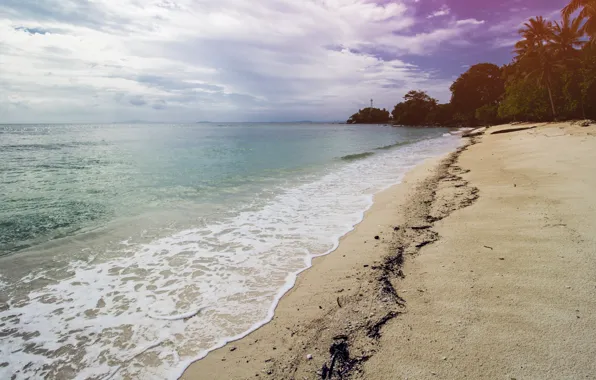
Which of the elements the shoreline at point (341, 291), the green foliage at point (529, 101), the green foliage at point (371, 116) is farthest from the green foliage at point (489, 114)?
the green foliage at point (371, 116)

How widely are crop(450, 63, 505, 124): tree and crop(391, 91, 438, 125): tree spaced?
63.6ft

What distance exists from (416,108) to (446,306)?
116716mm

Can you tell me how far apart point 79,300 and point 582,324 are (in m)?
5.95

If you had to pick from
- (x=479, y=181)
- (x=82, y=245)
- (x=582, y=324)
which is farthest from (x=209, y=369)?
(x=479, y=181)

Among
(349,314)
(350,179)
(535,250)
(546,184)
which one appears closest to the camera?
(349,314)

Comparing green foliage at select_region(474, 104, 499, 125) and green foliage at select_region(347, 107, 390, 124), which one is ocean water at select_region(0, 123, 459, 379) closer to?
green foliage at select_region(474, 104, 499, 125)

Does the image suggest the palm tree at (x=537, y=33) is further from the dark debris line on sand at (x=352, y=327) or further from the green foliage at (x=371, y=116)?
the green foliage at (x=371, y=116)

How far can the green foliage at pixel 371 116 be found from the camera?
162 m

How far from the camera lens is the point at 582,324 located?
8.91 ft

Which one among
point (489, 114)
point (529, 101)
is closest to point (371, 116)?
point (489, 114)

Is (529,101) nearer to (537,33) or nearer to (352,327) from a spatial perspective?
(537,33)

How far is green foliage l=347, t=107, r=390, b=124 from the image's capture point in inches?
6378

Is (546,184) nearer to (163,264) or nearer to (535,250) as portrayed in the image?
(535,250)

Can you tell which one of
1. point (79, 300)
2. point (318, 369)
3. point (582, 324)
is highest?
point (582, 324)
